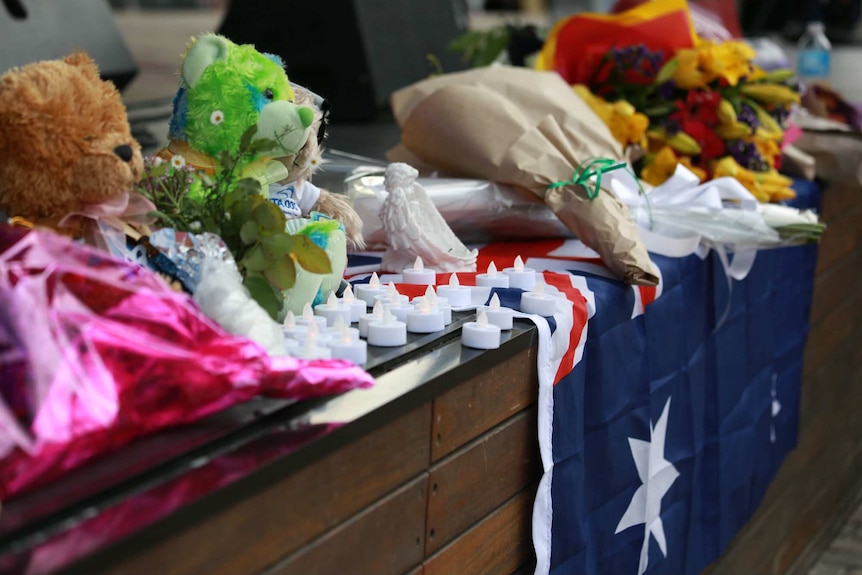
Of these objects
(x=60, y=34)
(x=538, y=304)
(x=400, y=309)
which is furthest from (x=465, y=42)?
(x=400, y=309)

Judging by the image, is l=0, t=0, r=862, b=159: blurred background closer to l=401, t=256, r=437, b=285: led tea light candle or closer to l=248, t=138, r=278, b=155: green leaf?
l=401, t=256, r=437, b=285: led tea light candle

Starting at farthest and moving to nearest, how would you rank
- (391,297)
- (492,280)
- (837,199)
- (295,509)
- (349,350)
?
(837,199) → (492,280) → (391,297) → (349,350) → (295,509)

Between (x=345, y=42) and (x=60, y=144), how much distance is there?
6.85 ft

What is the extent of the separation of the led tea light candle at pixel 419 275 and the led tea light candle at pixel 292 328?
0.38 m

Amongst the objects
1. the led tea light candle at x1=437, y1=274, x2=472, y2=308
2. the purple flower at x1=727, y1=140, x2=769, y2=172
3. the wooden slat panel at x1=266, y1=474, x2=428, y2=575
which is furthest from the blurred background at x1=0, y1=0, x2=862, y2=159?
the wooden slat panel at x1=266, y1=474, x2=428, y2=575

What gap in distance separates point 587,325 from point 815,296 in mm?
1485

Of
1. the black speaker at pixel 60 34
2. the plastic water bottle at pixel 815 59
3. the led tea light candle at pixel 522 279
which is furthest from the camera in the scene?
the plastic water bottle at pixel 815 59

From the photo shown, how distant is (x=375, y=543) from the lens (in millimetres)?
1014

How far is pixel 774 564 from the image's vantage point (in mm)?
2742

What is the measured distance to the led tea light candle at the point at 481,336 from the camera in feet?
3.79

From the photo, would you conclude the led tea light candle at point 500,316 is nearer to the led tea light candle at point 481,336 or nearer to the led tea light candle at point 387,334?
the led tea light candle at point 481,336

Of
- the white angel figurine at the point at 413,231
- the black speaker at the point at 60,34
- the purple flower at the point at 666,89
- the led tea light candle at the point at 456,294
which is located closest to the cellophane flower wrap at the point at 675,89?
the purple flower at the point at 666,89

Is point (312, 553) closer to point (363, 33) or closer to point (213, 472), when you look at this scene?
point (213, 472)

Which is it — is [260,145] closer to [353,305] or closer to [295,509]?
[353,305]
